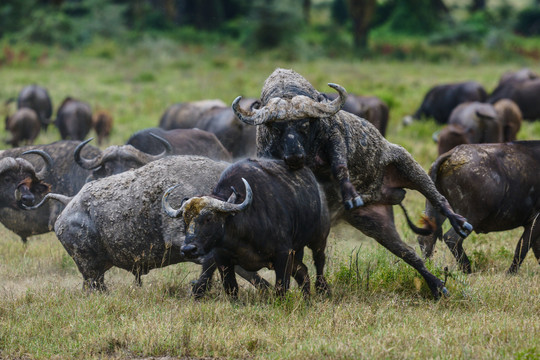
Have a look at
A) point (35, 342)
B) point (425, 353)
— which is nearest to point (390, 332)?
point (425, 353)

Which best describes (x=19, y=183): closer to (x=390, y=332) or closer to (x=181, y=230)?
(x=181, y=230)

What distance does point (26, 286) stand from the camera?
7.61m

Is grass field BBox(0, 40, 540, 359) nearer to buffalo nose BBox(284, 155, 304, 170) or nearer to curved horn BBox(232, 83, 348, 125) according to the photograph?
buffalo nose BBox(284, 155, 304, 170)

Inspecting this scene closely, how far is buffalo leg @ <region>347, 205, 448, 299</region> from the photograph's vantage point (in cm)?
706

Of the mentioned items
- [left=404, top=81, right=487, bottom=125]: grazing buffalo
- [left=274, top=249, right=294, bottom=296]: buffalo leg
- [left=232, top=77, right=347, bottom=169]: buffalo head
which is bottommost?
[left=404, top=81, right=487, bottom=125]: grazing buffalo

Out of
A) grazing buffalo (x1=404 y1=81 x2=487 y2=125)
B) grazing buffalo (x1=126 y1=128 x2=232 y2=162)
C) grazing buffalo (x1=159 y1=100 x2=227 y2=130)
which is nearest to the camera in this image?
grazing buffalo (x1=126 y1=128 x2=232 y2=162)

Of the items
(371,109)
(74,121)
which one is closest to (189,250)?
(371,109)

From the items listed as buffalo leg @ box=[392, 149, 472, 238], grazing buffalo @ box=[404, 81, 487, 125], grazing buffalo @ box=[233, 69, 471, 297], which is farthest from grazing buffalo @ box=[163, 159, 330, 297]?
grazing buffalo @ box=[404, 81, 487, 125]

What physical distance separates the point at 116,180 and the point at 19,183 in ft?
8.35

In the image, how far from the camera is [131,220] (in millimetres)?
7207

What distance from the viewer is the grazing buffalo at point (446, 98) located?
66.9 ft

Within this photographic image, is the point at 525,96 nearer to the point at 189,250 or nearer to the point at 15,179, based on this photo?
the point at 15,179

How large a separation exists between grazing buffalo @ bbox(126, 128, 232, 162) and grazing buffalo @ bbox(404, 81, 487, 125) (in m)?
9.86

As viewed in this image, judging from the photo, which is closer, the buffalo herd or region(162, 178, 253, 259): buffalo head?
region(162, 178, 253, 259): buffalo head
